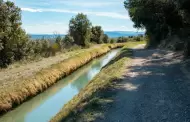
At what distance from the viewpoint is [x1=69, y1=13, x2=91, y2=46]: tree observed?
274 ft

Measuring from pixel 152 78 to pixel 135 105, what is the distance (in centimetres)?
670

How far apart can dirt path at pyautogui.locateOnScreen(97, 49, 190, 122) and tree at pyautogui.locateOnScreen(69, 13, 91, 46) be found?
204ft

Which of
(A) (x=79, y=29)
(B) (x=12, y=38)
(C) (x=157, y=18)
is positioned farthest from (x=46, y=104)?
(A) (x=79, y=29)

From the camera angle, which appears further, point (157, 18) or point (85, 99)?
point (157, 18)

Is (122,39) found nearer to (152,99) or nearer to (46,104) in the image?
(46,104)

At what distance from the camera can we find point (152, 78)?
66.9 ft

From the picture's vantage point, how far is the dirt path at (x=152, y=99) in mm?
12305

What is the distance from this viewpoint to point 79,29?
3292 inches

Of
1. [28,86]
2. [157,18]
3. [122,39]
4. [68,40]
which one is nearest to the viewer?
[28,86]

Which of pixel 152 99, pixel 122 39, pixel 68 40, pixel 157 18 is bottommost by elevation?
pixel 122 39

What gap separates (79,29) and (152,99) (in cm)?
6977

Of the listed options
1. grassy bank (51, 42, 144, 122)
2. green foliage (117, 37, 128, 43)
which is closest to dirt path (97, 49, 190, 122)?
grassy bank (51, 42, 144, 122)

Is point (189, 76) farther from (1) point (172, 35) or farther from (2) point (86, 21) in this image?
(2) point (86, 21)

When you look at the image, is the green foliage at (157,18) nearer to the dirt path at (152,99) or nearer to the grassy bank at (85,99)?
the grassy bank at (85,99)
